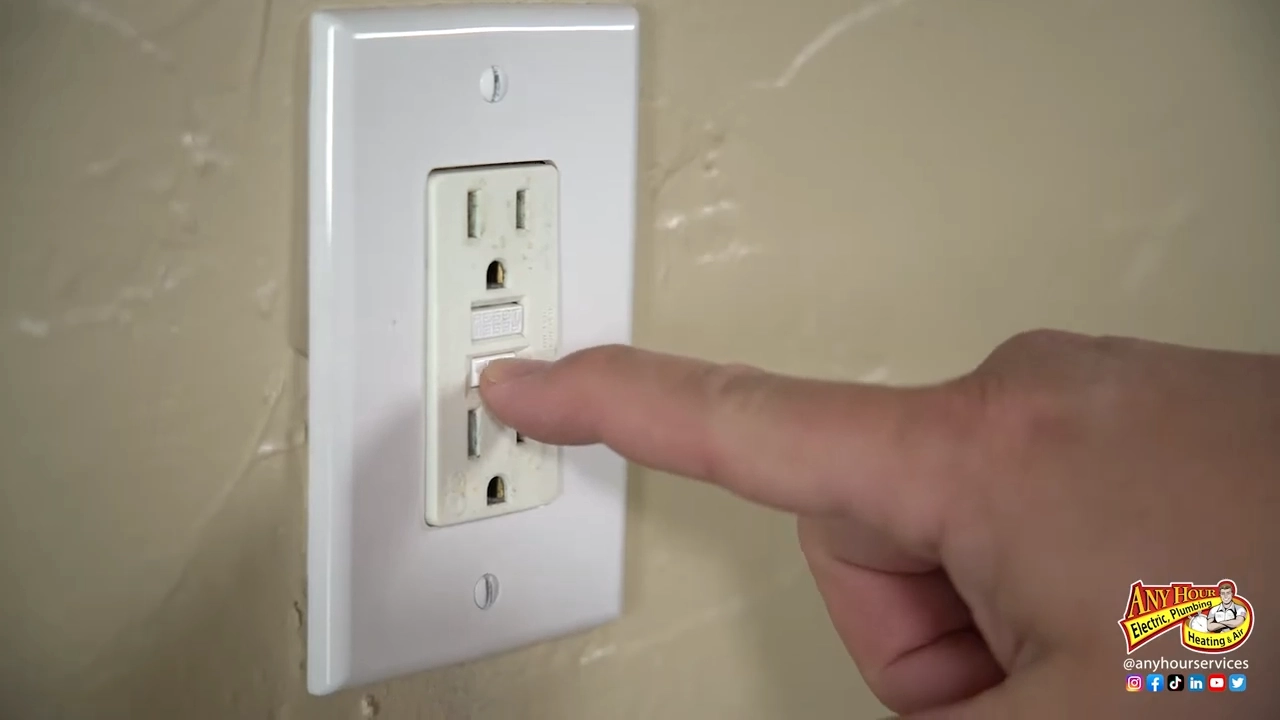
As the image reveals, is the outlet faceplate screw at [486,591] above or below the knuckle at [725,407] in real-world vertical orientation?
below

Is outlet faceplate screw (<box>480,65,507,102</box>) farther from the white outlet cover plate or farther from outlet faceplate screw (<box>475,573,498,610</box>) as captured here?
outlet faceplate screw (<box>475,573,498,610</box>)

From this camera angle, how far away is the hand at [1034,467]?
26cm

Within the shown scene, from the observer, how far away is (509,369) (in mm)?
344

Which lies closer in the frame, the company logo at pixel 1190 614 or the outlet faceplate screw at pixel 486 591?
the company logo at pixel 1190 614

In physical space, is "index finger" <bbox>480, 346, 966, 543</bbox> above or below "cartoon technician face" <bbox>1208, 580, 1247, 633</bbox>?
above

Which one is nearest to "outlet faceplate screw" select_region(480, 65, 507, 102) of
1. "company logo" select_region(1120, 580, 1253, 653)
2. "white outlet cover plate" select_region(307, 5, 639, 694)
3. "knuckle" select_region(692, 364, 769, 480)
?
"white outlet cover plate" select_region(307, 5, 639, 694)

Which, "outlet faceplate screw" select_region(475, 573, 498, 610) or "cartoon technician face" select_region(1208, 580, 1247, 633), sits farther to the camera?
"outlet faceplate screw" select_region(475, 573, 498, 610)

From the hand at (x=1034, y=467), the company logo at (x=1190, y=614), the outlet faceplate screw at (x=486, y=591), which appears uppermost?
the hand at (x=1034, y=467)

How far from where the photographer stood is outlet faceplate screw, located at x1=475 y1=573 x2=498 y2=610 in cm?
38

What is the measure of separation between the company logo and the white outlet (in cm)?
18

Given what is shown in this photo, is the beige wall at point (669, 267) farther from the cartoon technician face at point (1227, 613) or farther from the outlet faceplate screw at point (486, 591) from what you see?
the cartoon technician face at point (1227, 613)

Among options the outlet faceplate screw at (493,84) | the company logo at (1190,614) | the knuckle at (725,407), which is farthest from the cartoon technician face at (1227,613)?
the outlet faceplate screw at (493,84)

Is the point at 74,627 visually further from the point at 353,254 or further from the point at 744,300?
the point at 744,300

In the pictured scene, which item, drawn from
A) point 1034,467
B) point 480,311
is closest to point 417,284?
point 480,311
